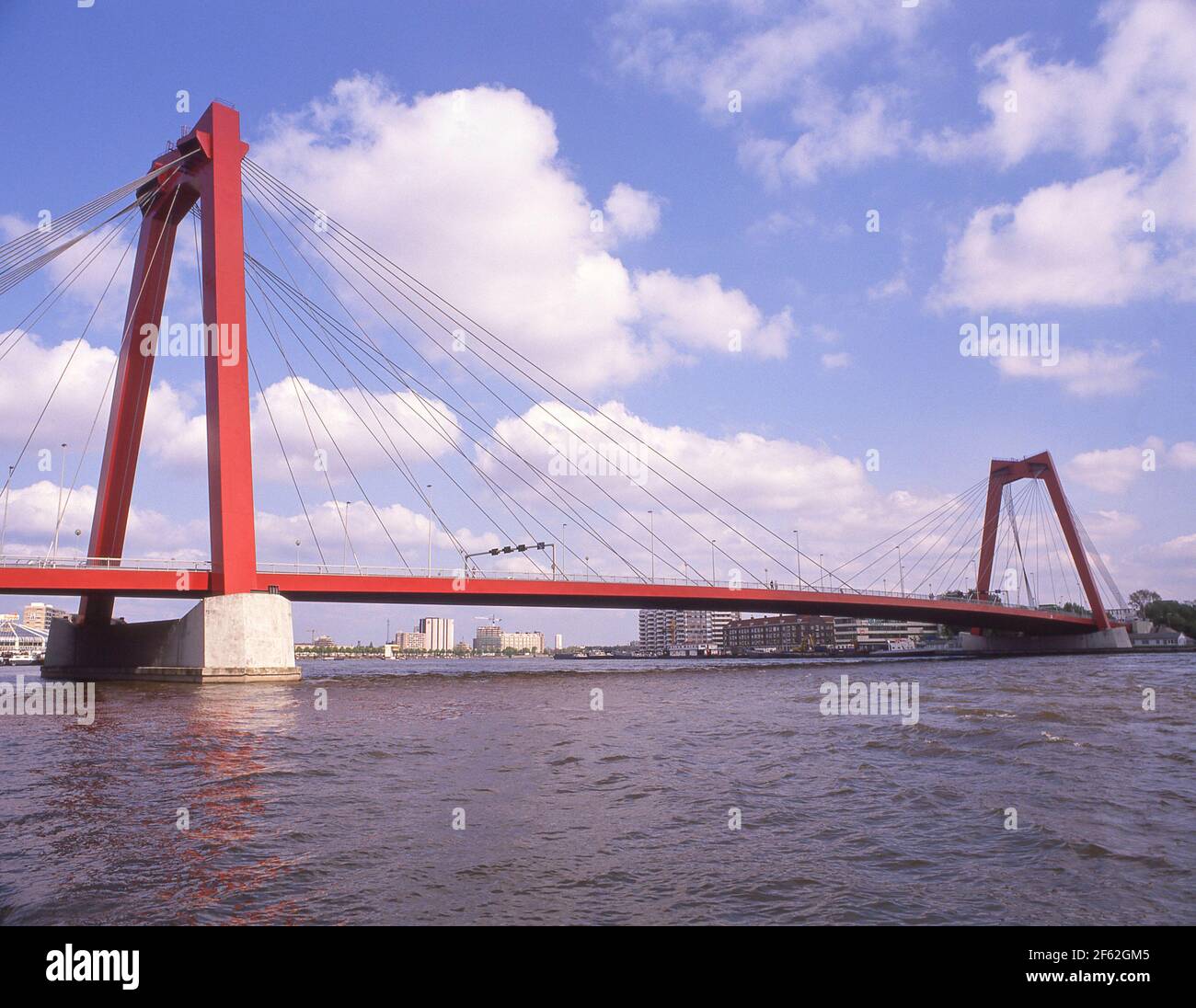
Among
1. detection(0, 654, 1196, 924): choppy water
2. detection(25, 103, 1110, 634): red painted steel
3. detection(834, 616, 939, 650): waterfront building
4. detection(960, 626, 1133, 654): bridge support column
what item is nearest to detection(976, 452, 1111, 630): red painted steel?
detection(960, 626, 1133, 654): bridge support column

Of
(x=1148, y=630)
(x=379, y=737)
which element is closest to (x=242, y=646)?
(x=379, y=737)

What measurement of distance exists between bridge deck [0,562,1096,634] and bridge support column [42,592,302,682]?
5.77 feet

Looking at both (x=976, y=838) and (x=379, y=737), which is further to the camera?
(x=379, y=737)

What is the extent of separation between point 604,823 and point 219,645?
28.1 m

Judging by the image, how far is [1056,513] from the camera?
76.9 meters

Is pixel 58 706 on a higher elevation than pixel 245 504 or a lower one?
lower

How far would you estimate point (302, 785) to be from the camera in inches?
416

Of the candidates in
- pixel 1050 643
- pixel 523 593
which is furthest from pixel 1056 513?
pixel 523 593

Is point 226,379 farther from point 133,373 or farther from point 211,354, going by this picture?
point 133,373

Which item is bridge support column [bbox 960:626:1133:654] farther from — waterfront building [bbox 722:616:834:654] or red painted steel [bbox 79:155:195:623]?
red painted steel [bbox 79:155:195:623]

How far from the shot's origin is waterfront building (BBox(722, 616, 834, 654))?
166m
